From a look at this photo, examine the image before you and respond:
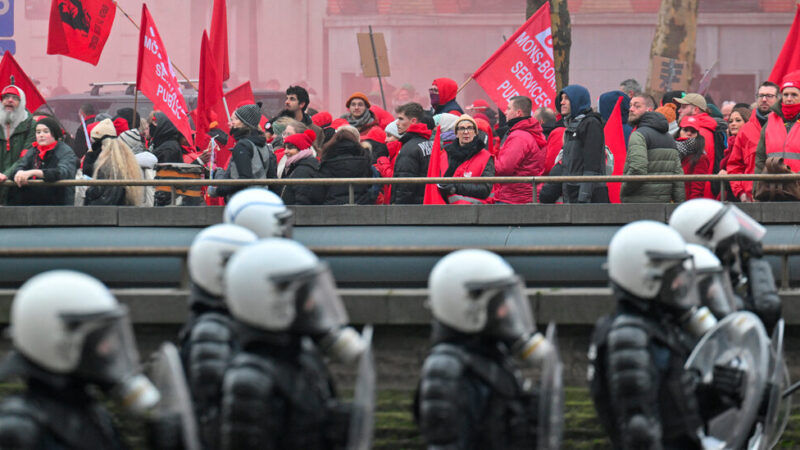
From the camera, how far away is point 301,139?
1210 centimetres

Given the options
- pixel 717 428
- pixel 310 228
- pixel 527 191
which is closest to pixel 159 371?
pixel 717 428

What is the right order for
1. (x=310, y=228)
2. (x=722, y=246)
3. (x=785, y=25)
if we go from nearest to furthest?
1. (x=722, y=246)
2. (x=310, y=228)
3. (x=785, y=25)

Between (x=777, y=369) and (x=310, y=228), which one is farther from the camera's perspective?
(x=310, y=228)

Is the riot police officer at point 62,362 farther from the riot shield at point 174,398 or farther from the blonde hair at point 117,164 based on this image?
the blonde hair at point 117,164

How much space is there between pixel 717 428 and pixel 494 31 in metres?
29.6

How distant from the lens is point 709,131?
1212 centimetres

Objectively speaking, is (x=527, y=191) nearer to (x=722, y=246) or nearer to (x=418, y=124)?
(x=418, y=124)

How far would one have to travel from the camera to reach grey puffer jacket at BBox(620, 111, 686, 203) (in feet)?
36.4

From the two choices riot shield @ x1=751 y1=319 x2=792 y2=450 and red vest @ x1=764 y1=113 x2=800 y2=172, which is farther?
red vest @ x1=764 y1=113 x2=800 y2=172

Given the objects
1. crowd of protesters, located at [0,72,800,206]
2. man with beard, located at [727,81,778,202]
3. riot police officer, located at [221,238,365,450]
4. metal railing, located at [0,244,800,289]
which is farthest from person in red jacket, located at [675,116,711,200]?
riot police officer, located at [221,238,365,450]

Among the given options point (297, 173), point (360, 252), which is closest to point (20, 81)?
point (297, 173)

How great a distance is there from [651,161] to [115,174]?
4.37 m

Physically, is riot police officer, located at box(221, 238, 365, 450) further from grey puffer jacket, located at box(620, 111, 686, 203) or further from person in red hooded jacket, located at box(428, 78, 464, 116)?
person in red hooded jacket, located at box(428, 78, 464, 116)

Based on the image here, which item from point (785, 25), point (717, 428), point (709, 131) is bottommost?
point (717, 428)
